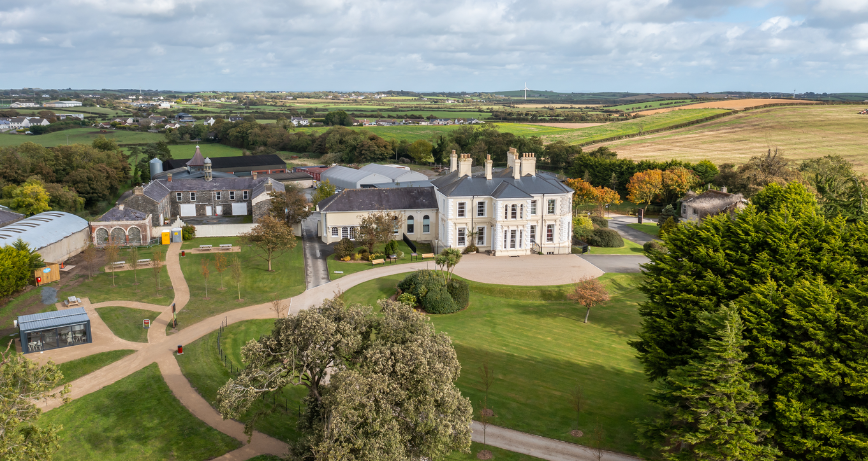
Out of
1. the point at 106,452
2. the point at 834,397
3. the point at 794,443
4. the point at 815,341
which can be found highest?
the point at 815,341

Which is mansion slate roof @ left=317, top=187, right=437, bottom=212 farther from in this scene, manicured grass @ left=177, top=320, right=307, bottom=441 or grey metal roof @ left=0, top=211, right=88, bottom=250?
grey metal roof @ left=0, top=211, right=88, bottom=250

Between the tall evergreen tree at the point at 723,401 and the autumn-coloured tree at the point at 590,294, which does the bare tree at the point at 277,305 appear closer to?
the autumn-coloured tree at the point at 590,294

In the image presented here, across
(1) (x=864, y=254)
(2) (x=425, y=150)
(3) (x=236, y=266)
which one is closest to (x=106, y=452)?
(3) (x=236, y=266)

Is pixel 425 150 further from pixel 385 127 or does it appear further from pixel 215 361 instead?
pixel 215 361

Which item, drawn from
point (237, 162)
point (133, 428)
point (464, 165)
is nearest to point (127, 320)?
point (133, 428)

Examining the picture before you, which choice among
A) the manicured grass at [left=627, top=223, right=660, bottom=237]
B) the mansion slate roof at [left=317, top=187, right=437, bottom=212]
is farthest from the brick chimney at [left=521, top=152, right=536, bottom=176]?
the manicured grass at [left=627, top=223, right=660, bottom=237]

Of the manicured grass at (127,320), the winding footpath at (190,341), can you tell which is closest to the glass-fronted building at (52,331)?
the winding footpath at (190,341)
